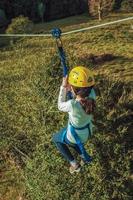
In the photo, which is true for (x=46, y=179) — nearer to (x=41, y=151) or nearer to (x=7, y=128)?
(x=41, y=151)

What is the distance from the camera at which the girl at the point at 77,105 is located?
479 inches

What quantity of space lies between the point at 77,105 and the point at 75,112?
19 cm

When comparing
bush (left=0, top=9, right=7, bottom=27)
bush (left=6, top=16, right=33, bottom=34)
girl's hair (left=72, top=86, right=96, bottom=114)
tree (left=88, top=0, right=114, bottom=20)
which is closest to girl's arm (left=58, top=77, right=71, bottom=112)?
girl's hair (left=72, top=86, right=96, bottom=114)

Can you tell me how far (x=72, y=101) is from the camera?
1282 cm

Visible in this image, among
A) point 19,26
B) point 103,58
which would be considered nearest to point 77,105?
point 103,58

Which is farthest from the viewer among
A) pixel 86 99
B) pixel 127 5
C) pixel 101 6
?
Answer: pixel 101 6

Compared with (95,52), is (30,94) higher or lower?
higher

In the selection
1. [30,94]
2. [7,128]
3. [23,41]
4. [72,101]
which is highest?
[72,101]

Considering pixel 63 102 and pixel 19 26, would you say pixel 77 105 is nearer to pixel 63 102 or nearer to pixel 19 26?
pixel 63 102

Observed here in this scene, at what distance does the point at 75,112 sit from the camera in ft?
42.7

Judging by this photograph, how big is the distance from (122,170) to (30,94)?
17.9 feet

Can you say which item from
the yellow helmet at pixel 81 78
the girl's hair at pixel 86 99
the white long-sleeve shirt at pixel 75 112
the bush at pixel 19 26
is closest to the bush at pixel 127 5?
the bush at pixel 19 26

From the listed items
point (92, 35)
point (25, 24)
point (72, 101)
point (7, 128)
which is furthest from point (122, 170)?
point (25, 24)

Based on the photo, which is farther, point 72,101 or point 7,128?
point 7,128
